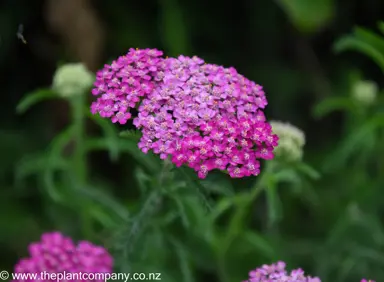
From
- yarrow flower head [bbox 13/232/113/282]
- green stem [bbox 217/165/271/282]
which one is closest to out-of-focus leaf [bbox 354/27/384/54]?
green stem [bbox 217/165/271/282]

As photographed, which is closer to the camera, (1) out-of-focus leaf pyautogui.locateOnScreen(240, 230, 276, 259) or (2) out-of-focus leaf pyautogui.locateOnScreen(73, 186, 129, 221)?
(2) out-of-focus leaf pyautogui.locateOnScreen(73, 186, 129, 221)

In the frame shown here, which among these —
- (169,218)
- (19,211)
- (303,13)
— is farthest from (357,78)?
(19,211)

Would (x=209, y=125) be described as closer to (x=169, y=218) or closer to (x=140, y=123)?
(x=140, y=123)

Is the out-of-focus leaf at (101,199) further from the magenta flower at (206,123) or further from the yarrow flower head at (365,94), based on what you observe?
the yarrow flower head at (365,94)

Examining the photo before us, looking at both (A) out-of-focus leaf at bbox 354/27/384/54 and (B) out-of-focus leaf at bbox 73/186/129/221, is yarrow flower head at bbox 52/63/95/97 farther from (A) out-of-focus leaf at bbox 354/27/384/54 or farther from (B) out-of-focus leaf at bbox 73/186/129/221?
(A) out-of-focus leaf at bbox 354/27/384/54

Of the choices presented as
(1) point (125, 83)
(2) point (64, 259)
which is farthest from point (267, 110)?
(1) point (125, 83)

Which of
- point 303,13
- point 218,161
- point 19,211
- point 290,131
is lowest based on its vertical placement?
point 218,161
